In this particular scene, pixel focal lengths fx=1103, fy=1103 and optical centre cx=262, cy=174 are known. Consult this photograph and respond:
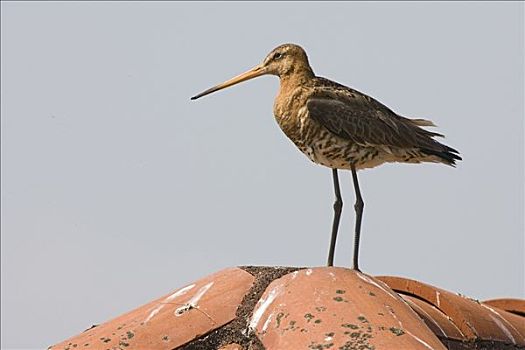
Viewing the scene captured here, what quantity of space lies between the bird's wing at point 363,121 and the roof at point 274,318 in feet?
6.65

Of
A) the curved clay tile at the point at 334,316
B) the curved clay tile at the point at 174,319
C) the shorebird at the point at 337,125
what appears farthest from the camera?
the shorebird at the point at 337,125

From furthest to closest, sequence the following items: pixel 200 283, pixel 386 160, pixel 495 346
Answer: pixel 386 160, pixel 495 346, pixel 200 283

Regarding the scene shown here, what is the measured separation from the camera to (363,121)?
6590mm

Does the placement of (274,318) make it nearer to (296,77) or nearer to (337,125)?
(337,125)

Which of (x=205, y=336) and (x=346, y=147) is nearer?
(x=205, y=336)

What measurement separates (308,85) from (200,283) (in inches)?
96.5

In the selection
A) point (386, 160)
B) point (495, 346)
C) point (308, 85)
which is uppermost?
point (308, 85)

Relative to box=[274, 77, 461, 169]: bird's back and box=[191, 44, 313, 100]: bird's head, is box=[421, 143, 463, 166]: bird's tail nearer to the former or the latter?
box=[274, 77, 461, 169]: bird's back

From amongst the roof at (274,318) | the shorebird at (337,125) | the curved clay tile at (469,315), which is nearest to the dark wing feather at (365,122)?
the shorebird at (337,125)

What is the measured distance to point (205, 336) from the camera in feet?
13.3

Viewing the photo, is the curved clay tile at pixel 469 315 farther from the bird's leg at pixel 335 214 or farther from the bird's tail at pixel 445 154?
the bird's tail at pixel 445 154

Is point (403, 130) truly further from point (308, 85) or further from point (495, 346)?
point (495, 346)

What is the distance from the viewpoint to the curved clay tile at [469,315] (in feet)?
15.7

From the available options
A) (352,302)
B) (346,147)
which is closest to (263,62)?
(346,147)
